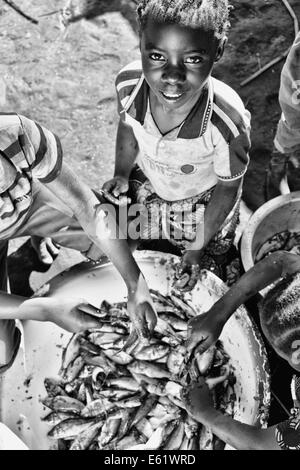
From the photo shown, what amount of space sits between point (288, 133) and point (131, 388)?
1769 mm

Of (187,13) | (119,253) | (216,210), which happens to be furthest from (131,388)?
(187,13)

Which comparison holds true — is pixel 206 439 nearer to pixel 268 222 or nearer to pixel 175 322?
pixel 175 322

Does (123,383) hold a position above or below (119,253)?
below

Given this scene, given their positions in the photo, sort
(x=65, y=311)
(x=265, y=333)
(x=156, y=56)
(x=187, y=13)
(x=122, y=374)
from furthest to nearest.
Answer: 1. (x=122, y=374)
2. (x=65, y=311)
3. (x=265, y=333)
4. (x=156, y=56)
5. (x=187, y=13)

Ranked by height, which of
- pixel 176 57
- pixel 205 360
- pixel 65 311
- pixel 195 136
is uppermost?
pixel 176 57

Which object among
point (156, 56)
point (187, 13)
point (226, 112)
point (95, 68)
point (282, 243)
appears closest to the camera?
point (187, 13)

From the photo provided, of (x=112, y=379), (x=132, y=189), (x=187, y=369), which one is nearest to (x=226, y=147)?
(x=132, y=189)

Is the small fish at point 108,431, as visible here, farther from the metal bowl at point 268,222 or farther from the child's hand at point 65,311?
the metal bowl at point 268,222

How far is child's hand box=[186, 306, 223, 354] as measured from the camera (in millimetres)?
2656

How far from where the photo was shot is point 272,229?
3391 millimetres

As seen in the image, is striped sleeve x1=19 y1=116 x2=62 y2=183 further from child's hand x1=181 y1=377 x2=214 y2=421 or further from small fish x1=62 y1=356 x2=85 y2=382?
child's hand x1=181 y1=377 x2=214 y2=421

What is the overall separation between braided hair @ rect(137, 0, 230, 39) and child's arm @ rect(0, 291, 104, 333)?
1363mm

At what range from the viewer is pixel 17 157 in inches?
98.2

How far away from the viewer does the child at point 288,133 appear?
303 cm
